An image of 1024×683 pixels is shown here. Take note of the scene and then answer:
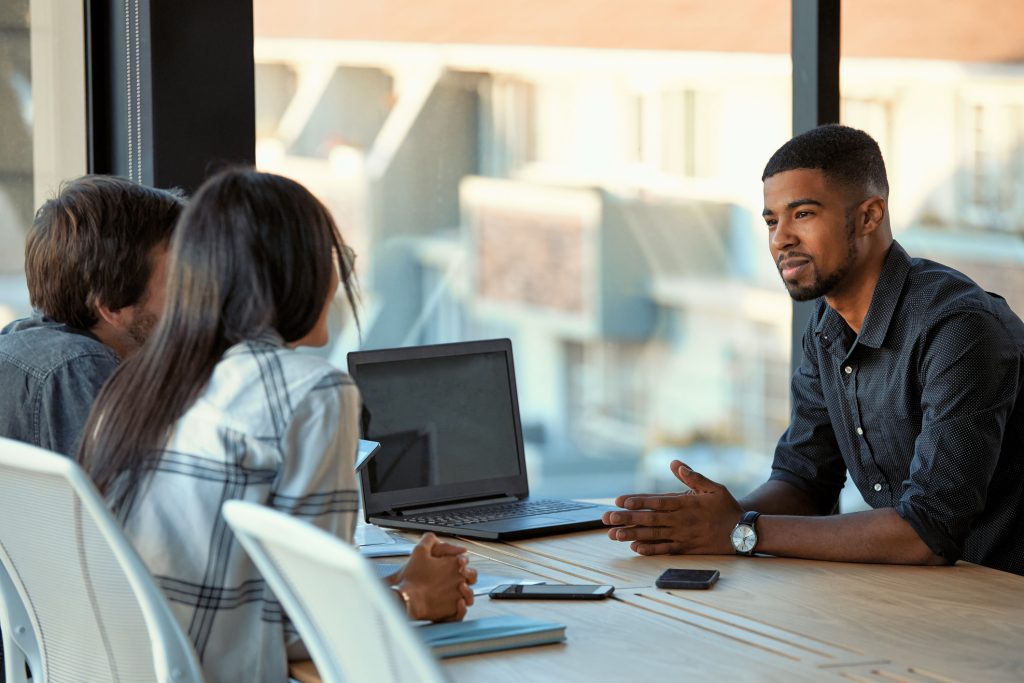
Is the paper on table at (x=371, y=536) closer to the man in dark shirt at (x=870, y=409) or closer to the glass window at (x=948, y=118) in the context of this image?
the man in dark shirt at (x=870, y=409)

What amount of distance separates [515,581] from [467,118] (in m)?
5.35

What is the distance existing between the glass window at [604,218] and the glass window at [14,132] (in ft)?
11.4

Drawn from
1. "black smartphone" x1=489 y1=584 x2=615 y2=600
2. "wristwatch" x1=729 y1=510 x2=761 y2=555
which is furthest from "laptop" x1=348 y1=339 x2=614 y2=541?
"black smartphone" x1=489 y1=584 x2=615 y2=600

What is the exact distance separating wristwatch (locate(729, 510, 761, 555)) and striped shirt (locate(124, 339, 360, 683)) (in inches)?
29.5

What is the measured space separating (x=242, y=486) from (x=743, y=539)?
0.87 metres

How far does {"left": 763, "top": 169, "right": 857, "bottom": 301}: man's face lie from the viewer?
7.74 ft

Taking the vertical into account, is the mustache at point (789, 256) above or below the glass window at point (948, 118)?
below

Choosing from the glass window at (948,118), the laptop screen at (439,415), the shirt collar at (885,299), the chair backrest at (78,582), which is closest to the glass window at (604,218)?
the glass window at (948,118)

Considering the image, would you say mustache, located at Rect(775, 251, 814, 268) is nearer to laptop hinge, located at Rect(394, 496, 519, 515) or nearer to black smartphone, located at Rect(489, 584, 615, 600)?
laptop hinge, located at Rect(394, 496, 519, 515)

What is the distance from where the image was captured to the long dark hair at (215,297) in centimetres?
149

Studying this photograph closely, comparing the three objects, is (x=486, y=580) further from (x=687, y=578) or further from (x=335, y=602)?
(x=335, y=602)

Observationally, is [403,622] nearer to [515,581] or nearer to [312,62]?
[515,581]

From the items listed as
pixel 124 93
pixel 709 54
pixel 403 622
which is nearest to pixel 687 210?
pixel 709 54

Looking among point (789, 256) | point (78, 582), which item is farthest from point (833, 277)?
point (78, 582)
